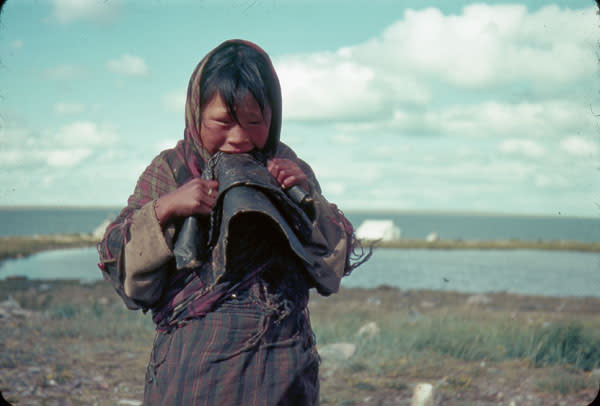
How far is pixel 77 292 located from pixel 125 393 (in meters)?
9.65

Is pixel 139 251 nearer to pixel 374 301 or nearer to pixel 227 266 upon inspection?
pixel 227 266

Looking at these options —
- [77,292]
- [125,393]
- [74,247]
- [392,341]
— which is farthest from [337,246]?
[74,247]

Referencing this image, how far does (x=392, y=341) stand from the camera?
23.0 feet

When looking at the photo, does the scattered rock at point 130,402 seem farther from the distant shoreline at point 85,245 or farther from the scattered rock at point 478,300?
the distant shoreline at point 85,245

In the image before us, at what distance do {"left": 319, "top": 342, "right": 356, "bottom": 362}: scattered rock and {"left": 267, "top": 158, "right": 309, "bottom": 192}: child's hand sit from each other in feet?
15.1

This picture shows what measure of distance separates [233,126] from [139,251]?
0.48 meters

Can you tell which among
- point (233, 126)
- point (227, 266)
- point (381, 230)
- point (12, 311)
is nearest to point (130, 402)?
point (227, 266)

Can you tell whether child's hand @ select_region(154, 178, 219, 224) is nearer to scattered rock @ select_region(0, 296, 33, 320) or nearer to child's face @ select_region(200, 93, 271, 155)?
child's face @ select_region(200, 93, 271, 155)

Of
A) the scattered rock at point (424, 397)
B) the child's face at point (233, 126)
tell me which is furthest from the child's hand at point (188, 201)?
the scattered rock at point (424, 397)

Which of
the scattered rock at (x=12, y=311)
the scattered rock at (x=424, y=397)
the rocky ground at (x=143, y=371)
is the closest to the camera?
the scattered rock at (x=424, y=397)

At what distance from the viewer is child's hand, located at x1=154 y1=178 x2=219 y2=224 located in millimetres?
1678

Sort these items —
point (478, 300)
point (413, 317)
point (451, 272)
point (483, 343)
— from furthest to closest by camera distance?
point (451, 272) → point (478, 300) → point (413, 317) → point (483, 343)

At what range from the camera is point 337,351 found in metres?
6.33

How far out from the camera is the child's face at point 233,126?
5.89 feet
